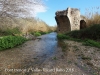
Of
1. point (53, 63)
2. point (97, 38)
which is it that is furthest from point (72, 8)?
point (53, 63)

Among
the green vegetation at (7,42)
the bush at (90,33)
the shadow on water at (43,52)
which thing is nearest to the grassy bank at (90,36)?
the bush at (90,33)

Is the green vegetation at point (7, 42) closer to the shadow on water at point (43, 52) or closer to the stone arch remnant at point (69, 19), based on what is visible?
the shadow on water at point (43, 52)

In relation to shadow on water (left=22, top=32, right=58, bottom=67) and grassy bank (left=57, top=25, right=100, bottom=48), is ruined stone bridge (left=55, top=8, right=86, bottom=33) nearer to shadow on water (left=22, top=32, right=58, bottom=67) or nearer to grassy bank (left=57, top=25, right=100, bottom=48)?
grassy bank (left=57, top=25, right=100, bottom=48)

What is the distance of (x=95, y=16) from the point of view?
37.0 ft

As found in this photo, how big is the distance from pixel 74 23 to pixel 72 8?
5.38ft

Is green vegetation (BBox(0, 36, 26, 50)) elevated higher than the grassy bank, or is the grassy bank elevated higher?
green vegetation (BBox(0, 36, 26, 50))

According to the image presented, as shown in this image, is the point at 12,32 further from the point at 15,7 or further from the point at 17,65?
the point at 17,65

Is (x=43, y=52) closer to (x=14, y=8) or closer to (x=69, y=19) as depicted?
(x=14, y=8)

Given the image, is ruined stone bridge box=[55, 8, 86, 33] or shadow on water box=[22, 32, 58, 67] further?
ruined stone bridge box=[55, 8, 86, 33]

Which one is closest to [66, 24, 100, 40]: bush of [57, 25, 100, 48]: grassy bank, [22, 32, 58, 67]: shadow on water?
[57, 25, 100, 48]: grassy bank

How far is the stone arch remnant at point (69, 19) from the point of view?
565 inches

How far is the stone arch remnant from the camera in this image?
1435 cm

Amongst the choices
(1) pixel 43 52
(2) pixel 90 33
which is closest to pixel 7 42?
(1) pixel 43 52

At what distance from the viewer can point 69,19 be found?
14.3 metres
